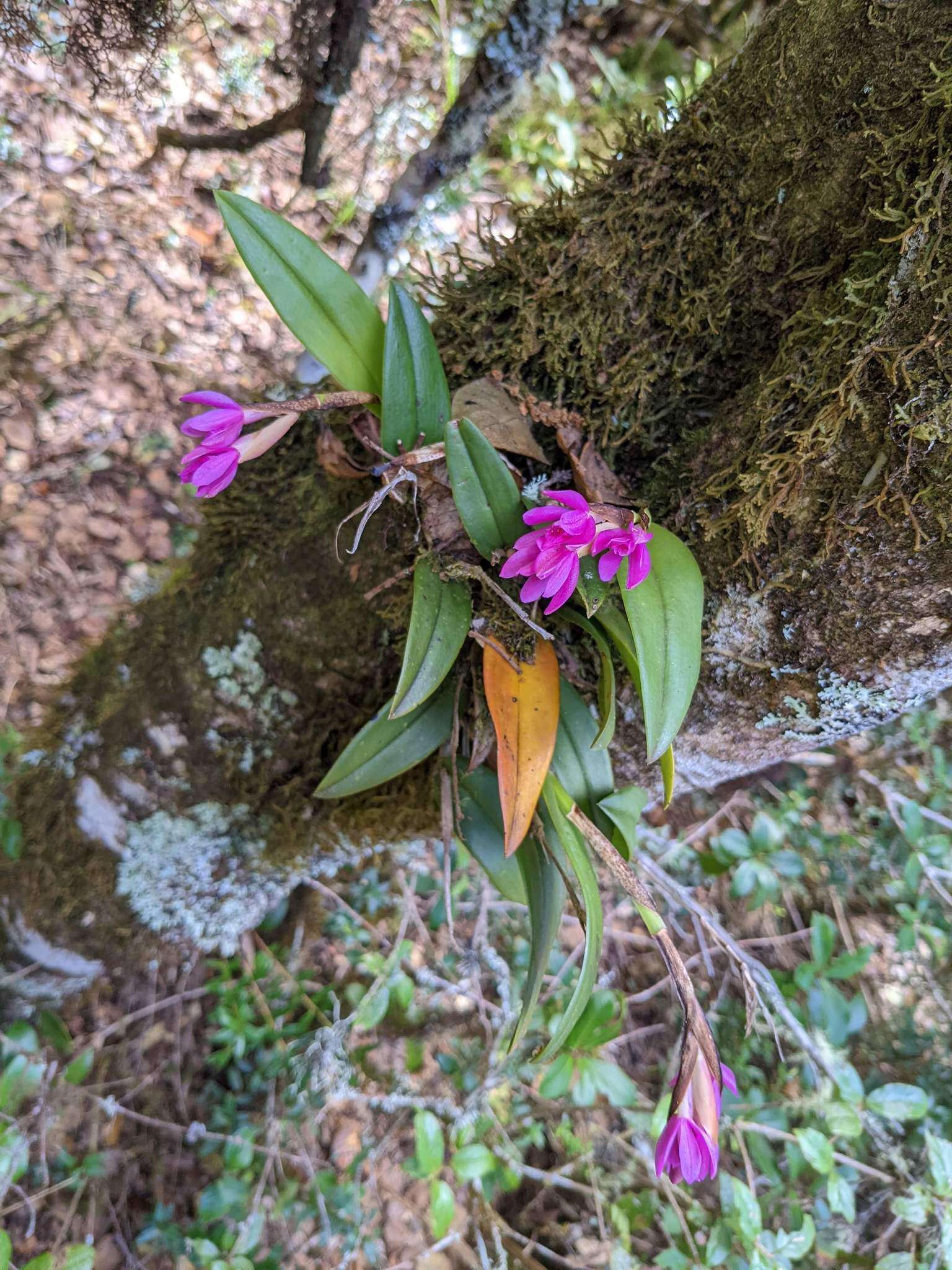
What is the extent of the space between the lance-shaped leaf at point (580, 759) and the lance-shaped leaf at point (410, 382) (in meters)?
0.38

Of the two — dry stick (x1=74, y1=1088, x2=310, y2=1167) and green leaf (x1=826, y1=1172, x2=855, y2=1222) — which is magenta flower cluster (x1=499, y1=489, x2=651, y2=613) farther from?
dry stick (x1=74, y1=1088, x2=310, y2=1167)

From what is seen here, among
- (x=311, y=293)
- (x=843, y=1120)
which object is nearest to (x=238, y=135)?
(x=311, y=293)

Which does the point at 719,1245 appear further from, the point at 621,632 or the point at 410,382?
the point at 410,382

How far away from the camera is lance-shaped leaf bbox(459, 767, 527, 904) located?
3.36 feet

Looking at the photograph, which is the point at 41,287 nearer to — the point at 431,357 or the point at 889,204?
the point at 431,357

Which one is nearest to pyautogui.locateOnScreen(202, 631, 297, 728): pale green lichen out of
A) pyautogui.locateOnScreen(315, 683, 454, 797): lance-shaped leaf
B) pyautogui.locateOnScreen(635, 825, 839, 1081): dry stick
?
pyautogui.locateOnScreen(315, 683, 454, 797): lance-shaped leaf

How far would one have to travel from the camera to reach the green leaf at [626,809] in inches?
37.1

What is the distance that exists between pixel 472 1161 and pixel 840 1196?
2.15ft

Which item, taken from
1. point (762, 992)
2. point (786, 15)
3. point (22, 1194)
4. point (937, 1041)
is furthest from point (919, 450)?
point (22, 1194)

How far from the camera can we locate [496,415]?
3.01 ft

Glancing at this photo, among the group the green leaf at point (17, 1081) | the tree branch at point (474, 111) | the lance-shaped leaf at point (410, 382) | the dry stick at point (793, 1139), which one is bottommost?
the dry stick at point (793, 1139)

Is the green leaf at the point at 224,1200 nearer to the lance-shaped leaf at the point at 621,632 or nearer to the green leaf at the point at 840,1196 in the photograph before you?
the green leaf at the point at 840,1196

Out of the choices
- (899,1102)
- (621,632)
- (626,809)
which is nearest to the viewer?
(621,632)

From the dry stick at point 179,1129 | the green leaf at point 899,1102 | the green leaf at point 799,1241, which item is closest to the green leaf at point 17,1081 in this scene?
the dry stick at point 179,1129
